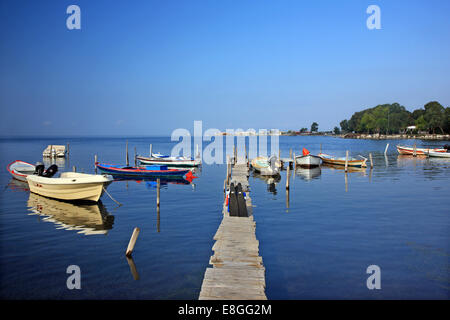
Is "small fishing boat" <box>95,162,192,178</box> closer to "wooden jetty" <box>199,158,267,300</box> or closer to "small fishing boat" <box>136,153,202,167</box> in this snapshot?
"small fishing boat" <box>136,153,202,167</box>

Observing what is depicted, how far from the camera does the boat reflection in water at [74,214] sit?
1981 cm

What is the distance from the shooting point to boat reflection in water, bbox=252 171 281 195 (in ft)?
107

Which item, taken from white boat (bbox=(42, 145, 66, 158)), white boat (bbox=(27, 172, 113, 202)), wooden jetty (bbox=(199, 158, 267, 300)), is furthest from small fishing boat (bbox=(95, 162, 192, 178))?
white boat (bbox=(42, 145, 66, 158))

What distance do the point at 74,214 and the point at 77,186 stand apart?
261cm

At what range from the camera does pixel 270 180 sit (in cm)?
3844

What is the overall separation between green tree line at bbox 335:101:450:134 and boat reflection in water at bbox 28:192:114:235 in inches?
5584

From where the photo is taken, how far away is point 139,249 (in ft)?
52.4

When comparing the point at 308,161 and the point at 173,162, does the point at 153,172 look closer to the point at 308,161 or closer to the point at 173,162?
the point at 173,162

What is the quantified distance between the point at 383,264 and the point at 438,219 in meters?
9.70

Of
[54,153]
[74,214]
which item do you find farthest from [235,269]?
[54,153]

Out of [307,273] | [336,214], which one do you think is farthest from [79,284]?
[336,214]

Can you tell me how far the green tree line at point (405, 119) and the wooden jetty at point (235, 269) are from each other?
14239 cm

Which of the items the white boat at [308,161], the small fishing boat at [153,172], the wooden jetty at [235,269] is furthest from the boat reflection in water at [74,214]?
the white boat at [308,161]
